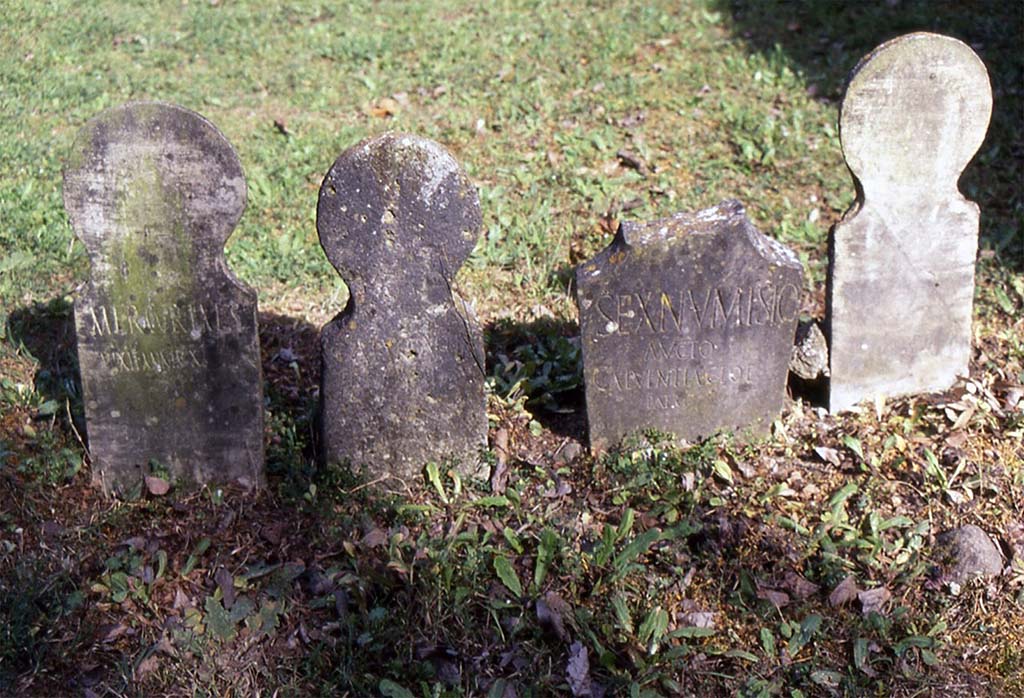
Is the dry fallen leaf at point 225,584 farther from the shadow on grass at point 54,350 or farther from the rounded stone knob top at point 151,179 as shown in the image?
the rounded stone knob top at point 151,179

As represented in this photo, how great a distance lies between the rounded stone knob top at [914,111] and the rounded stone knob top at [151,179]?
270cm

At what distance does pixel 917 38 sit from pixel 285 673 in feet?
12.1

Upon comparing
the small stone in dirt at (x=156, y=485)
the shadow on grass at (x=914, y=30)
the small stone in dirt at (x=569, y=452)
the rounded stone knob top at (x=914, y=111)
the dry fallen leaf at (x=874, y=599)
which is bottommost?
the dry fallen leaf at (x=874, y=599)

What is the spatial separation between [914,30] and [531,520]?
707 centimetres

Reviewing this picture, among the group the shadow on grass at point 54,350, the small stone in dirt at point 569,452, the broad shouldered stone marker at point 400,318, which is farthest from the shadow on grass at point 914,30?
the shadow on grass at point 54,350

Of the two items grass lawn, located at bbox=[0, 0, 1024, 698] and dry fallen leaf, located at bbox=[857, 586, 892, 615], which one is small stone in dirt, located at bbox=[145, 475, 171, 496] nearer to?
grass lawn, located at bbox=[0, 0, 1024, 698]

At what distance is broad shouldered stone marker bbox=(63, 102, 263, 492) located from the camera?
Result: 4164mm

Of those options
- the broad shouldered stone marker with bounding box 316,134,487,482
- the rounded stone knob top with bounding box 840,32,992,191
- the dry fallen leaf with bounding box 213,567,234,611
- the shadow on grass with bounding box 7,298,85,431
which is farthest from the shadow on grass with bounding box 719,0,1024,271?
the dry fallen leaf with bounding box 213,567,234,611

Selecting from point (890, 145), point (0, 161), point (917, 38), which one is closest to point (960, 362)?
point (890, 145)

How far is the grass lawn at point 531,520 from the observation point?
406 cm

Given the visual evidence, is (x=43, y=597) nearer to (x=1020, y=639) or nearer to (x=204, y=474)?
(x=204, y=474)

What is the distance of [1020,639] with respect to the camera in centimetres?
422

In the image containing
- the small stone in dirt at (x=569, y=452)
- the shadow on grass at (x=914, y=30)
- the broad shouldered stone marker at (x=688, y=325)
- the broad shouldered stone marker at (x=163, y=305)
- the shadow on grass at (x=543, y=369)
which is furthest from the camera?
the shadow on grass at (x=914, y=30)

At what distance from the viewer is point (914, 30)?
970cm
